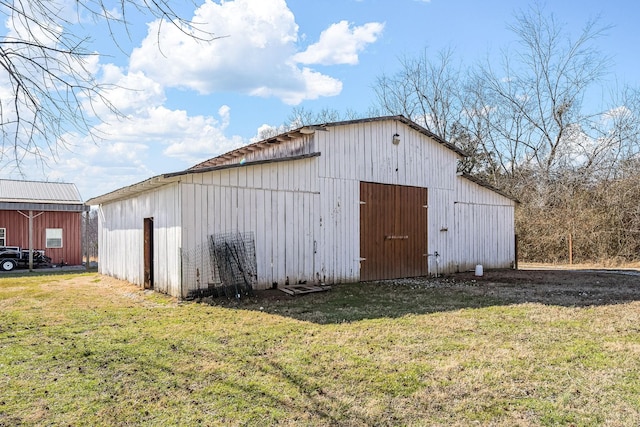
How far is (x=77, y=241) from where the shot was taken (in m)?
19.5

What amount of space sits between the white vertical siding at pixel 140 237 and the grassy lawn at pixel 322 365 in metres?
1.46

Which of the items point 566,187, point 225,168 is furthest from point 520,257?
point 225,168

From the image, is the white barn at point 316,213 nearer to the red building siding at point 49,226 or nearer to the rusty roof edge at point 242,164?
the rusty roof edge at point 242,164

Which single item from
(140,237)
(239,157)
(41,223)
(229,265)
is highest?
(239,157)

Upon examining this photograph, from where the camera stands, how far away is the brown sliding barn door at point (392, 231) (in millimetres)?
11367

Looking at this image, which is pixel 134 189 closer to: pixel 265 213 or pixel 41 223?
pixel 265 213

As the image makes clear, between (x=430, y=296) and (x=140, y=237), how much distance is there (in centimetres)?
755

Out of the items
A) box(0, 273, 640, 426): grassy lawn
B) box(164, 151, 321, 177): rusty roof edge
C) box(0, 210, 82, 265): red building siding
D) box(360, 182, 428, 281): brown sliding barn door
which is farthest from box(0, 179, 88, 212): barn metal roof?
box(360, 182, 428, 281): brown sliding barn door

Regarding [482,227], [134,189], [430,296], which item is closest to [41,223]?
[134,189]

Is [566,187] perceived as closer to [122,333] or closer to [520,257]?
[520,257]

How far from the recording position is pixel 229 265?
873cm

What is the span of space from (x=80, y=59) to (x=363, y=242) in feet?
29.7

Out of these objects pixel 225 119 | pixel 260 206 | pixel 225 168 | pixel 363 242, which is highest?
pixel 225 119

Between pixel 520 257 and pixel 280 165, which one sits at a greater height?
pixel 280 165
